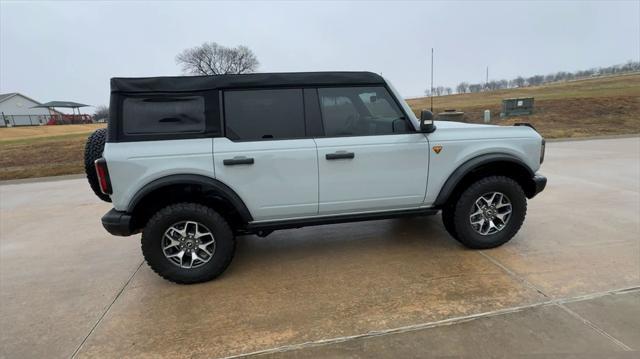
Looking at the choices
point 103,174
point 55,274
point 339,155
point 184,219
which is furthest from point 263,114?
point 55,274

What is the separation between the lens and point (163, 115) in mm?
3166

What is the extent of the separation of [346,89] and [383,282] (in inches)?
69.9

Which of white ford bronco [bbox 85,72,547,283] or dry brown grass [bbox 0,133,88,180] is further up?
white ford bronco [bbox 85,72,547,283]

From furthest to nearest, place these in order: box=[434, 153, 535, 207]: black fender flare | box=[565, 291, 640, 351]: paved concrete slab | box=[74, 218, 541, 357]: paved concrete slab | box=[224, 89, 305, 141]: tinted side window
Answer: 1. box=[434, 153, 535, 207]: black fender flare
2. box=[224, 89, 305, 141]: tinted side window
3. box=[74, 218, 541, 357]: paved concrete slab
4. box=[565, 291, 640, 351]: paved concrete slab

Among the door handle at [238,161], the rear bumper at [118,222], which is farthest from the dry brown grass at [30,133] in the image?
the door handle at [238,161]

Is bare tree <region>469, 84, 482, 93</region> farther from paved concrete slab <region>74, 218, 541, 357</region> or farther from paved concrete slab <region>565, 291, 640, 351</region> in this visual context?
paved concrete slab <region>565, 291, 640, 351</region>

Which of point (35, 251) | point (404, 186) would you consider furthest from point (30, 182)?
point (404, 186)

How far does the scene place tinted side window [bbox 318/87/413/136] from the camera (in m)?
3.44

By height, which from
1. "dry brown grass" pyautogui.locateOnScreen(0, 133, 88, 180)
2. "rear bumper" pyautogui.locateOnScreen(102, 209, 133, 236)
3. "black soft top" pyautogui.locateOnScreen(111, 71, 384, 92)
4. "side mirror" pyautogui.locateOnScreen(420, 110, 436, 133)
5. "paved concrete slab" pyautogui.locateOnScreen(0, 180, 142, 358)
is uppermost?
"black soft top" pyautogui.locateOnScreen(111, 71, 384, 92)

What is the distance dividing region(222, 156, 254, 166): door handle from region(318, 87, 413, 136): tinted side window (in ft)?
2.43

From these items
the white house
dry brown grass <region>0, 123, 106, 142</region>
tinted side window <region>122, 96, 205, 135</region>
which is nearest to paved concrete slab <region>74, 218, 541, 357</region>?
A: tinted side window <region>122, 96, 205, 135</region>

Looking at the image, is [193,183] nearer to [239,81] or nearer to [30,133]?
[239,81]

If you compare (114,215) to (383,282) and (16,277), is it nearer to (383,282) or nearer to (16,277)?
(16,277)

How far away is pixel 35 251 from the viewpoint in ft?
14.3
